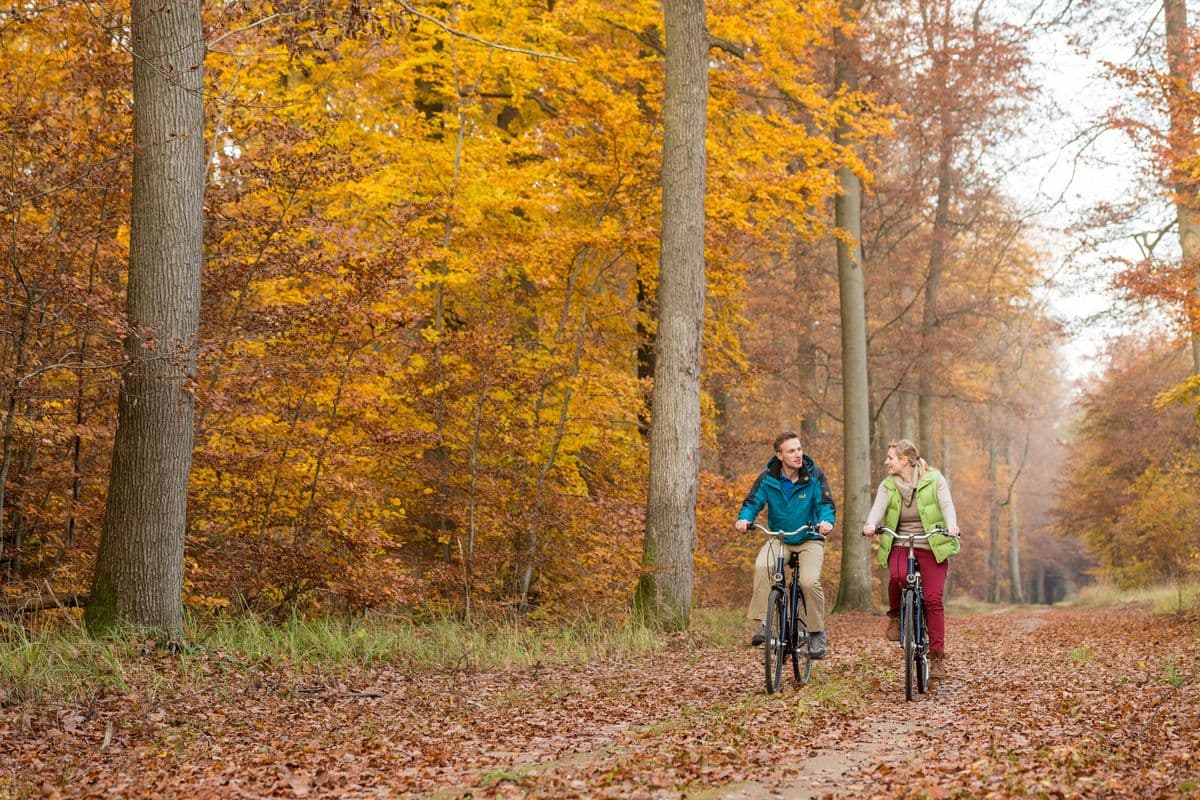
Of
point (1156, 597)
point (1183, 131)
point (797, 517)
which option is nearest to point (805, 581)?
point (797, 517)

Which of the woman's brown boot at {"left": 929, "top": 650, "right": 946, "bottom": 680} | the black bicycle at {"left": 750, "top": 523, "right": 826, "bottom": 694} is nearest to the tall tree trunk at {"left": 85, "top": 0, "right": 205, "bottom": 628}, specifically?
the black bicycle at {"left": 750, "top": 523, "right": 826, "bottom": 694}

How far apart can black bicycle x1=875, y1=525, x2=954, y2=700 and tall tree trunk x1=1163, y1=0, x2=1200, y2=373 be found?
6610 mm

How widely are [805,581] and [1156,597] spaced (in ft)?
50.1

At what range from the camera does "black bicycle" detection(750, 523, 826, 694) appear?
799 cm

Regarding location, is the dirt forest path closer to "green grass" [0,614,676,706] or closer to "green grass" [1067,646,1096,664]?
"green grass" [0,614,676,706]

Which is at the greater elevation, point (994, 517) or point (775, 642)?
point (994, 517)

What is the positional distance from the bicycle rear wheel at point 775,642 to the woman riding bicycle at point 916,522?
2.61 ft

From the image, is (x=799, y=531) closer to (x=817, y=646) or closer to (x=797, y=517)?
(x=797, y=517)

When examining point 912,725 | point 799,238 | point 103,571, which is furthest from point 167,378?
point 799,238

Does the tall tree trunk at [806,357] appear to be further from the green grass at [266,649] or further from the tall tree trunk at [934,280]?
the green grass at [266,649]

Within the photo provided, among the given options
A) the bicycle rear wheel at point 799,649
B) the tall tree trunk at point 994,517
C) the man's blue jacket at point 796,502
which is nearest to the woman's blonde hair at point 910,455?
the man's blue jacket at point 796,502

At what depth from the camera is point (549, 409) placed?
46.3 ft

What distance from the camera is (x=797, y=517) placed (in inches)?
328

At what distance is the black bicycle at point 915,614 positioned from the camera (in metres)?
7.97
